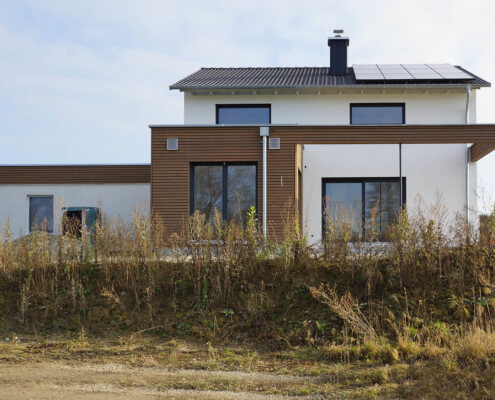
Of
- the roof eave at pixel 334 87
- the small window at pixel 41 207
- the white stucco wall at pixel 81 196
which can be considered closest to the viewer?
the roof eave at pixel 334 87

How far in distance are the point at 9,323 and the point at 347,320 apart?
5.14 m

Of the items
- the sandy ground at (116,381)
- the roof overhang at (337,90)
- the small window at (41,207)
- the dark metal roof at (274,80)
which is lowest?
the sandy ground at (116,381)

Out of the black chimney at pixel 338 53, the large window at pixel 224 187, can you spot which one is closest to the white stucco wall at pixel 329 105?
the black chimney at pixel 338 53

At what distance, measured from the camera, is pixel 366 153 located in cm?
1609

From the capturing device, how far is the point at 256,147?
13.5 metres

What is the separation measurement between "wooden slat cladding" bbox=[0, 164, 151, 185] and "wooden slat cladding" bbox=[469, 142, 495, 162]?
9.55m

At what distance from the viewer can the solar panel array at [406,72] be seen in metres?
16.4

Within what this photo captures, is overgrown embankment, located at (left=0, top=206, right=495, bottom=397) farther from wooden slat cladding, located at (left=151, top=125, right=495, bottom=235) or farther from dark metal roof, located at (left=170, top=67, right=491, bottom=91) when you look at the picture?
dark metal roof, located at (left=170, top=67, right=491, bottom=91)

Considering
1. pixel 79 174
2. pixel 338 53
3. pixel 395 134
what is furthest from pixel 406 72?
pixel 79 174

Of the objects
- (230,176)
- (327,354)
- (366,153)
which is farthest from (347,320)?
(366,153)

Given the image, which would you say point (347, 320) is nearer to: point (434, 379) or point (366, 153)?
point (434, 379)

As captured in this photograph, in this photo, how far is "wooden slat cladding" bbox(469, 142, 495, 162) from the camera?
46.6 ft

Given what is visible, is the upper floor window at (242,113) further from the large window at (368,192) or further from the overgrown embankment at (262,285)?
the overgrown embankment at (262,285)

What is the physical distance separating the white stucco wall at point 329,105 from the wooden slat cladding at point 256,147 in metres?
3.59
